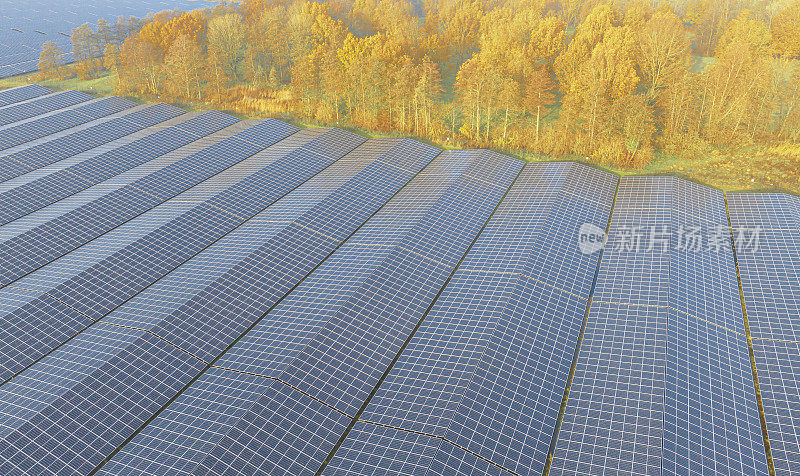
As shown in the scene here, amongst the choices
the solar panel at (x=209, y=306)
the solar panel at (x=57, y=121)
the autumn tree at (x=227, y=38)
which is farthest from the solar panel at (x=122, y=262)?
the autumn tree at (x=227, y=38)

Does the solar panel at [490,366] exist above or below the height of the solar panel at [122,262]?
below

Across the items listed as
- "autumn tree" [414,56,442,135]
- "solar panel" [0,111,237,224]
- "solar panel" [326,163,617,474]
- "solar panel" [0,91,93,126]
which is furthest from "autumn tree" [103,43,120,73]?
"solar panel" [326,163,617,474]

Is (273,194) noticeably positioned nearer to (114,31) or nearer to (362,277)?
(362,277)

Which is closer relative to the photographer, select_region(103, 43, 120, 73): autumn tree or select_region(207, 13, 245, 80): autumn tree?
select_region(207, 13, 245, 80): autumn tree

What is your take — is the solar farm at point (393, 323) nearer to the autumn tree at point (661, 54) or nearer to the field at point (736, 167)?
the field at point (736, 167)

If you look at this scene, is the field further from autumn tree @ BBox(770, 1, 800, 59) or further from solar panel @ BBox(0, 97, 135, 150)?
solar panel @ BBox(0, 97, 135, 150)

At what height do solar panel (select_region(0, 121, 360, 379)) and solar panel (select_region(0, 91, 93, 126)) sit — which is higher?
solar panel (select_region(0, 91, 93, 126))

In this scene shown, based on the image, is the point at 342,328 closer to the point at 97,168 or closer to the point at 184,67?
the point at 97,168
